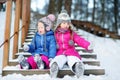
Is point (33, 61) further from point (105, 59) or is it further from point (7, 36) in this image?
point (105, 59)

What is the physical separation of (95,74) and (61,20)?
1.05 meters

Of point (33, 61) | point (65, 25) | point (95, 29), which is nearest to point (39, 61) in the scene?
point (33, 61)

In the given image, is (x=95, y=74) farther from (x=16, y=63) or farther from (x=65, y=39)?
(x=16, y=63)

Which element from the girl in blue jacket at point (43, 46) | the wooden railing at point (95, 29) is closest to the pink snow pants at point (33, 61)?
the girl in blue jacket at point (43, 46)

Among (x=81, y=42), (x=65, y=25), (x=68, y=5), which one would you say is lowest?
(x=81, y=42)

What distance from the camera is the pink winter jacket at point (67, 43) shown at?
17.1 ft

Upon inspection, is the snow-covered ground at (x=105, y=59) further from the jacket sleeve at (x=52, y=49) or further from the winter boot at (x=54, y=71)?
the jacket sleeve at (x=52, y=49)

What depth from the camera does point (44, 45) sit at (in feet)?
17.4

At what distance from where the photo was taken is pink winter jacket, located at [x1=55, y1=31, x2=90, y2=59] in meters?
5.21

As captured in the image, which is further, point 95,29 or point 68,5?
point 95,29

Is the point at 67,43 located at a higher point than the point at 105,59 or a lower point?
higher

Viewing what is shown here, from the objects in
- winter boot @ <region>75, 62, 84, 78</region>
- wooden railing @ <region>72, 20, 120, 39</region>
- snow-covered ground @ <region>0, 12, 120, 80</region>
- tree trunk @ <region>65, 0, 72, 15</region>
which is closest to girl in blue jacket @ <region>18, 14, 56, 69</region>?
snow-covered ground @ <region>0, 12, 120, 80</region>

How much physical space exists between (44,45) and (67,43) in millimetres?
368

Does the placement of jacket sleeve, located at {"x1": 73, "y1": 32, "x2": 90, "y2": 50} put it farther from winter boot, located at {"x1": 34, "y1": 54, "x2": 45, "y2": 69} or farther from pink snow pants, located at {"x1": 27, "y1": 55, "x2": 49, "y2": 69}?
winter boot, located at {"x1": 34, "y1": 54, "x2": 45, "y2": 69}
